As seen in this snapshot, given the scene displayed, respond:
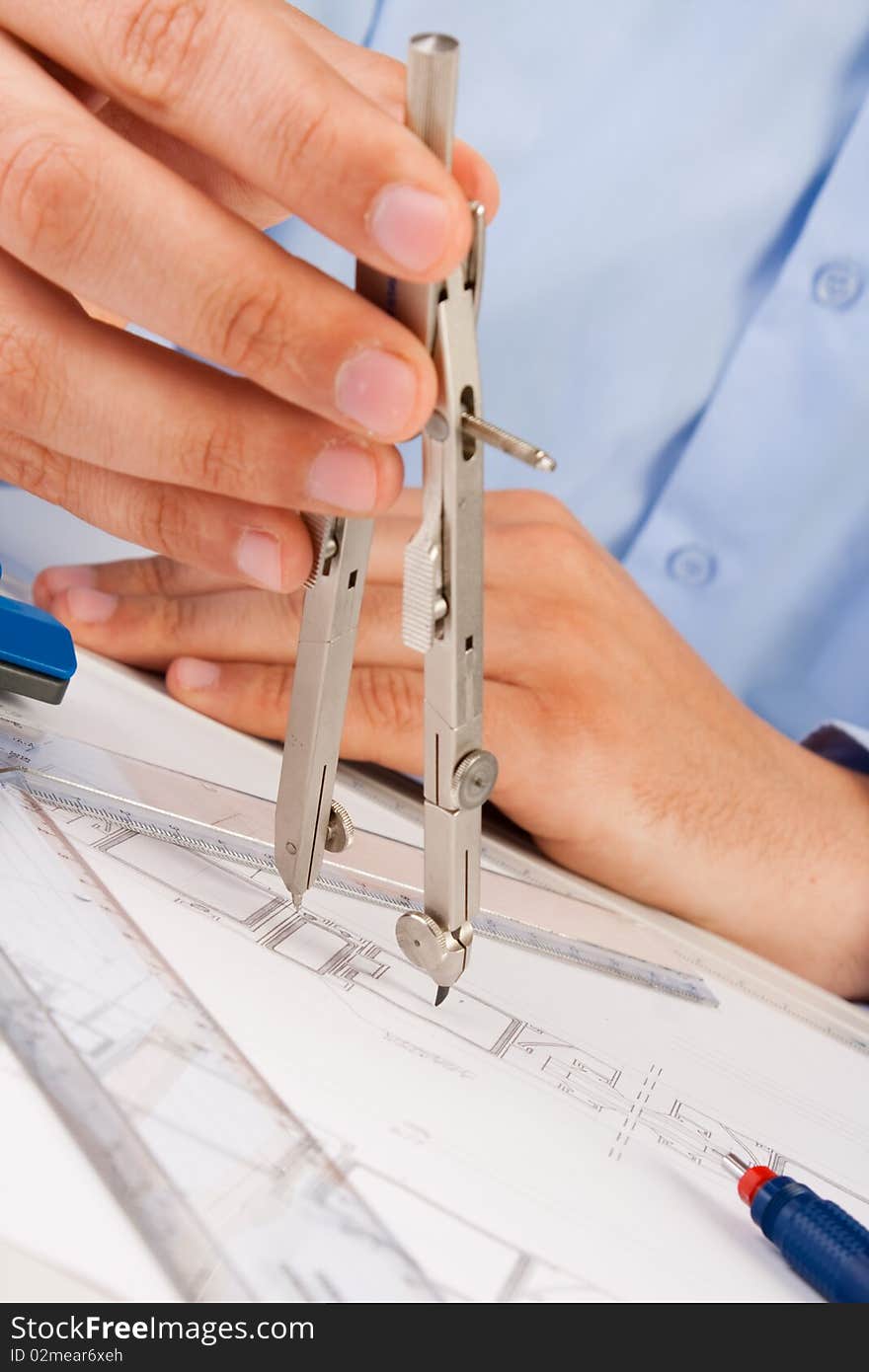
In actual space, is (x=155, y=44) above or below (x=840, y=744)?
above

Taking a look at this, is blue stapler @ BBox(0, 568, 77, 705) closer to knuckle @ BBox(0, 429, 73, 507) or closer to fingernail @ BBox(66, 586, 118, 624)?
knuckle @ BBox(0, 429, 73, 507)

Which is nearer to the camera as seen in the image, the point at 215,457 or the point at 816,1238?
the point at 816,1238

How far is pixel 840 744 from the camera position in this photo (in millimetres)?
1262

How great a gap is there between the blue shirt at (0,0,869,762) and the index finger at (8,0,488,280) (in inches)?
34.1

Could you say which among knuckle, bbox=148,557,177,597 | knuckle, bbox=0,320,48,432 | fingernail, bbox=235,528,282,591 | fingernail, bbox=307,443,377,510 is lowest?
knuckle, bbox=148,557,177,597

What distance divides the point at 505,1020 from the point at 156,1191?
0.84 feet

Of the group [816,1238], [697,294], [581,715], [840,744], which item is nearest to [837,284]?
[697,294]

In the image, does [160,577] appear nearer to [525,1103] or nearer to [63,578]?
[63,578]

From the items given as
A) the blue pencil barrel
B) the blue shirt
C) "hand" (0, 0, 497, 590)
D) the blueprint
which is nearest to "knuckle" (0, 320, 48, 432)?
"hand" (0, 0, 497, 590)

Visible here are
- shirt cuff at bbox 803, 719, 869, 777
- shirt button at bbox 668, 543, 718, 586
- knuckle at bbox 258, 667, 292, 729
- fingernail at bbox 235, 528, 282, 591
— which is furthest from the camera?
shirt button at bbox 668, 543, 718, 586

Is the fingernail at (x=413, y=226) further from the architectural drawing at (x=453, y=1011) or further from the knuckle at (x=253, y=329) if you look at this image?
the architectural drawing at (x=453, y=1011)

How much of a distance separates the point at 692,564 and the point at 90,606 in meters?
0.72

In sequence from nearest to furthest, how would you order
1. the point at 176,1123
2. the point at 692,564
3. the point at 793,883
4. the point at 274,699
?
1. the point at 176,1123
2. the point at 274,699
3. the point at 793,883
4. the point at 692,564

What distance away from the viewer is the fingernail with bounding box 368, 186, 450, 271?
46cm
